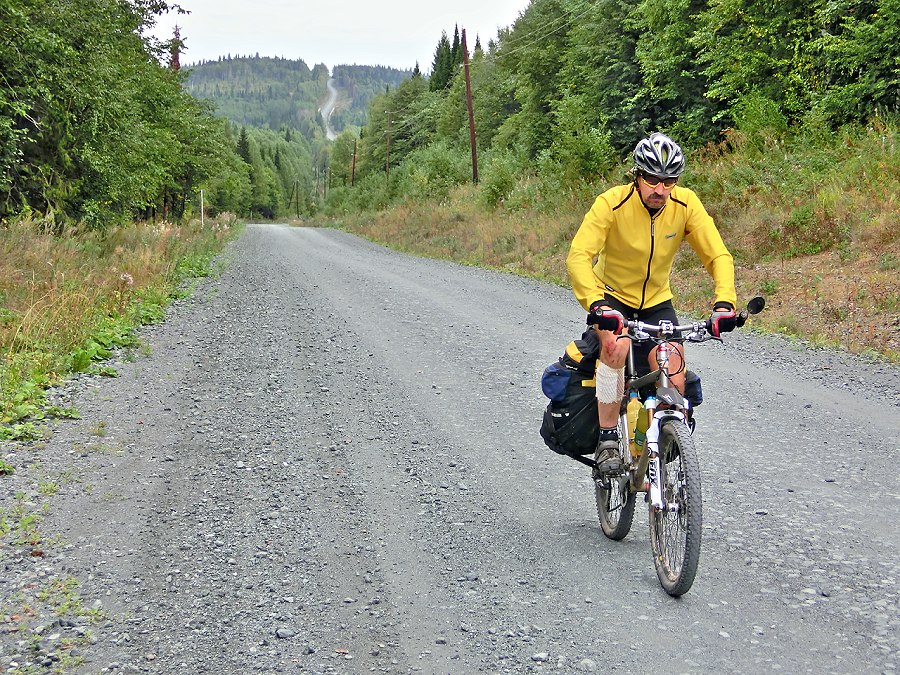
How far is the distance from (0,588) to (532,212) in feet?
71.7

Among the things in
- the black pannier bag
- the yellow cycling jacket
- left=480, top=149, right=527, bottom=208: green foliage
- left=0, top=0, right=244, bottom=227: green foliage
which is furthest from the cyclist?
left=480, top=149, right=527, bottom=208: green foliage

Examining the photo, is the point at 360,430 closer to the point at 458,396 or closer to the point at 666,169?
the point at 458,396

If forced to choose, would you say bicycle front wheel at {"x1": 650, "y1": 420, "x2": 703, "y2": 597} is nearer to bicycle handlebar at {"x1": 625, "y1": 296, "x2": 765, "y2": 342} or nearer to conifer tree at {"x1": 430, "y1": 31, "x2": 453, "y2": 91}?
bicycle handlebar at {"x1": 625, "y1": 296, "x2": 765, "y2": 342}

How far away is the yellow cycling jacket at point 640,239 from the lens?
395cm

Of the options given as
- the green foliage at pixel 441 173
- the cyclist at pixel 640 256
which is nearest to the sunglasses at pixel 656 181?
the cyclist at pixel 640 256

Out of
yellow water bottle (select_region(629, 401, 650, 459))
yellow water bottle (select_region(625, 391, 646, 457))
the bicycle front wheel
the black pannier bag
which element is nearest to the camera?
the bicycle front wheel

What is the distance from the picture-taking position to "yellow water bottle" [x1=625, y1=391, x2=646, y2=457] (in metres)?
3.94

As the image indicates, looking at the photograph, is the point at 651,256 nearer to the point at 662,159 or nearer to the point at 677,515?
the point at 662,159

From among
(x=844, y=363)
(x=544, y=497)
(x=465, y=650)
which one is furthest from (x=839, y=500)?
(x=844, y=363)

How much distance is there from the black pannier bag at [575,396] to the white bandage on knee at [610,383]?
179 mm

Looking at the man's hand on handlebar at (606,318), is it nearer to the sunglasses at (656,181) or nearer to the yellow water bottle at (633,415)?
the yellow water bottle at (633,415)

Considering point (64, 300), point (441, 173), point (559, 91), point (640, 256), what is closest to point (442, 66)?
point (441, 173)

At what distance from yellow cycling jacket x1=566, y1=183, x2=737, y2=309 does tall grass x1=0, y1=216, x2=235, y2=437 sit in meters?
4.60

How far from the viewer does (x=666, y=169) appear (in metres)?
3.68
